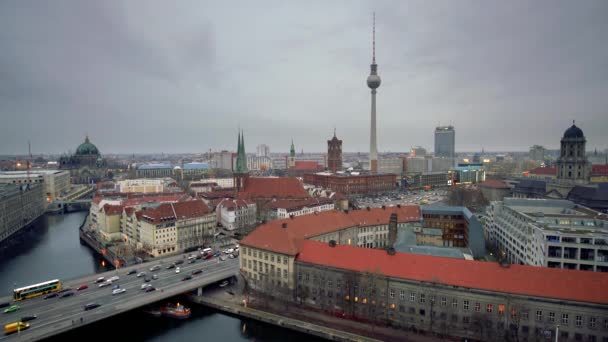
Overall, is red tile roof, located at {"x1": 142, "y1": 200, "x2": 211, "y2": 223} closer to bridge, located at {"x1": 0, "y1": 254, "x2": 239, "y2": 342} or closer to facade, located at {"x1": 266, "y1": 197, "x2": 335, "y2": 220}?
bridge, located at {"x1": 0, "y1": 254, "x2": 239, "y2": 342}

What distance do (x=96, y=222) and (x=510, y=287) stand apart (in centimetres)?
9132

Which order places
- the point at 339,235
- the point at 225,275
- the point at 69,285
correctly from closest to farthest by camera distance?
the point at 69,285 → the point at 225,275 → the point at 339,235

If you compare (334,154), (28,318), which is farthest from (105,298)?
(334,154)

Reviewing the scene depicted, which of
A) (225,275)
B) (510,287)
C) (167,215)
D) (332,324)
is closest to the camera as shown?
(510,287)

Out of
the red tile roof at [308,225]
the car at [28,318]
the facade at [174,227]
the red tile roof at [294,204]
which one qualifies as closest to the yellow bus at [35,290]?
the car at [28,318]

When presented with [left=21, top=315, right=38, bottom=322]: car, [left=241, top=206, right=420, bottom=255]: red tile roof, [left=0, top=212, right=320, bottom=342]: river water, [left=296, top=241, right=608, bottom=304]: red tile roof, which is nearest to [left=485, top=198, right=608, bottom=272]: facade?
[left=296, top=241, right=608, bottom=304]: red tile roof

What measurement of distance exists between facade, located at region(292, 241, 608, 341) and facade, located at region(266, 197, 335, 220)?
43240 millimetres

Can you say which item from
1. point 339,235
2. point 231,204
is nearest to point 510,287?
point 339,235

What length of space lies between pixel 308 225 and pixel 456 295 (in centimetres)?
2603

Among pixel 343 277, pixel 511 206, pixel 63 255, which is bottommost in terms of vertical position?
pixel 63 255

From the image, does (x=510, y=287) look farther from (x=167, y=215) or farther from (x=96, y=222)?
(x=96, y=222)

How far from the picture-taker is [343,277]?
4194cm

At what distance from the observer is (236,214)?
295 feet

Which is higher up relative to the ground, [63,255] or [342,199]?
[342,199]
